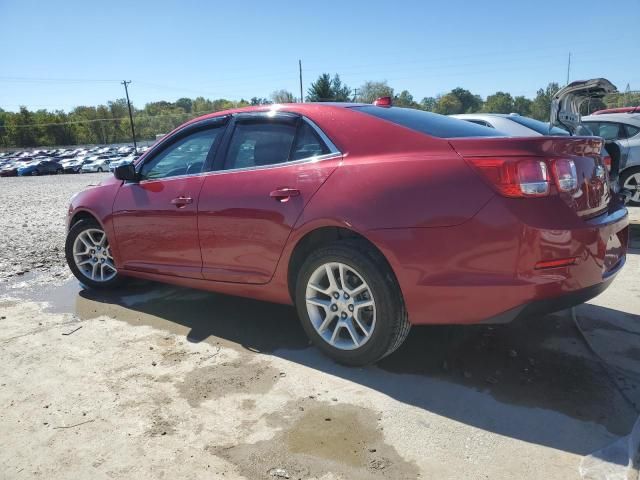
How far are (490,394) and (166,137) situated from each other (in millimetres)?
3144

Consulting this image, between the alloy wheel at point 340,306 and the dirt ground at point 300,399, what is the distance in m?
0.21

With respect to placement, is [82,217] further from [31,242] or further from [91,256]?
[31,242]

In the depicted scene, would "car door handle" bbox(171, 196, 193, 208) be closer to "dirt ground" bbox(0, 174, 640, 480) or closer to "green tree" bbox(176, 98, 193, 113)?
"dirt ground" bbox(0, 174, 640, 480)

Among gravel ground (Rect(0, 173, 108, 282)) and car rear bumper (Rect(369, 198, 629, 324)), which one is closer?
car rear bumper (Rect(369, 198, 629, 324))

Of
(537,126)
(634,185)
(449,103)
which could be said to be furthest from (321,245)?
(449,103)

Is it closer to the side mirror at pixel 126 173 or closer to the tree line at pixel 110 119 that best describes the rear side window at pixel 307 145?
the side mirror at pixel 126 173

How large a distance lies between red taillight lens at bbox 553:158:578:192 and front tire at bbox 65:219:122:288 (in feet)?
12.6

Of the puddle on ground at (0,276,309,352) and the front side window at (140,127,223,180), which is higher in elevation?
the front side window at (140,127,223,180)

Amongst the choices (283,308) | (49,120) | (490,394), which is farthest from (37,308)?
(49,120)

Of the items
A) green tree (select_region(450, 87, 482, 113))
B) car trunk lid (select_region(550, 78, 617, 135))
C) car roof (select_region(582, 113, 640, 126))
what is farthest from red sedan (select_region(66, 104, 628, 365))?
green tree (select_region(450, 87, 482, 113))

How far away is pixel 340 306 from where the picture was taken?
3.04 metres

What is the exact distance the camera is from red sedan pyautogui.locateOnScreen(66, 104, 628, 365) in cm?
249

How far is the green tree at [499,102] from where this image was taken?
98.1 metres

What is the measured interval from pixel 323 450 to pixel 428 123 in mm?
2001
